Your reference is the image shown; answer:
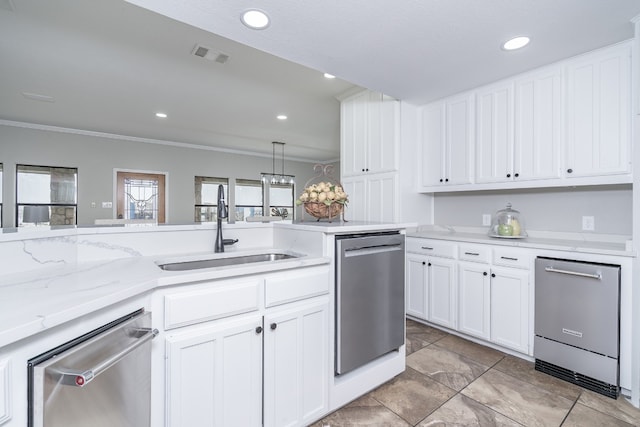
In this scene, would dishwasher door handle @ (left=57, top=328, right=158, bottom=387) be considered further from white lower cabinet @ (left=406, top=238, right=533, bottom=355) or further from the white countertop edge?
white lower cabinet @ (left=406, top=238, right=533, bottom=355)

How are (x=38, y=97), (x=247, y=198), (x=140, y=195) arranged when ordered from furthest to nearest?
(x=247, y=198) → (x=140, y=195) → (x=38, y=97)

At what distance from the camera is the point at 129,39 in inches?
101

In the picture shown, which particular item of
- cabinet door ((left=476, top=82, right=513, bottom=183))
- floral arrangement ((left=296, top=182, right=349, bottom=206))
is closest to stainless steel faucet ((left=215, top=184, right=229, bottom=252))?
floral arrangement ((left=296, top=182, right=349, bottom=206))

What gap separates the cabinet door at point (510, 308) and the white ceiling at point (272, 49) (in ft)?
5.61

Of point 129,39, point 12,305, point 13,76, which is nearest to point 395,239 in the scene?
point 12,305

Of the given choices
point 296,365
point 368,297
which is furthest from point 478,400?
point 296,365

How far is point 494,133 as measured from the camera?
275 centimetres

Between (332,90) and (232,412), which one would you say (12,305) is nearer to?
(232,412)

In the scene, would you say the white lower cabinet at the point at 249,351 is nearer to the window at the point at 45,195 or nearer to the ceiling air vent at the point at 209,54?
the ceiling air vent at the point at 209,54

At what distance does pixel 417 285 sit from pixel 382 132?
1.68 metres

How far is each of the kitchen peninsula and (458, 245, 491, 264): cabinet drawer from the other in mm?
1259

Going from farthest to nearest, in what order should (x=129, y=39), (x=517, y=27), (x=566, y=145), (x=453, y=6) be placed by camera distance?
(x=129, y=39), (x=566, y=145), (x=517, y=27), (x=453, y=6)

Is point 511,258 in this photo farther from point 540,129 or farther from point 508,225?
point 540,129

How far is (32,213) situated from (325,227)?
6.33 metres
